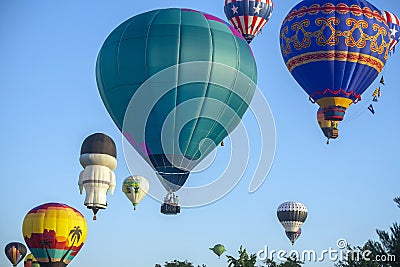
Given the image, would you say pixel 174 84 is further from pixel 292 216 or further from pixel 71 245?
pixel 292 216

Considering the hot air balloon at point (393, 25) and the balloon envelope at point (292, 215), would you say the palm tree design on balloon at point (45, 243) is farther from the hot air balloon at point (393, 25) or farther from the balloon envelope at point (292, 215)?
the hot air balloon at point (393, 25)

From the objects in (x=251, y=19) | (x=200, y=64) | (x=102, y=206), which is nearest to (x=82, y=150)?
(x=102, y=206)

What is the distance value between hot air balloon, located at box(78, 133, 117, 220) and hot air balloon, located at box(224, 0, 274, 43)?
873 centimetres

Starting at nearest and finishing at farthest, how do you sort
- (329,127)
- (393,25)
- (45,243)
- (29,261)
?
(329,127)
(393,25)
(45,243)
(29,261)

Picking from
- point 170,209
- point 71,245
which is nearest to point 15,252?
point 71,245

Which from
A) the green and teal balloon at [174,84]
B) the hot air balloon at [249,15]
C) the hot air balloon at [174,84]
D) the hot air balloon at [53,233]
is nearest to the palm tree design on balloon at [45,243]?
the hot air balloon at [53,233]

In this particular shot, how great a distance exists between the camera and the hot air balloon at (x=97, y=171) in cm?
4459

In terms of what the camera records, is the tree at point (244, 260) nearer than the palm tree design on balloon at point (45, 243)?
Yes

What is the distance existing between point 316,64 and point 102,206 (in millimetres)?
14710

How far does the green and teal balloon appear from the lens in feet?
111

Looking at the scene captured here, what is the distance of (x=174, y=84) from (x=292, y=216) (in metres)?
18.9

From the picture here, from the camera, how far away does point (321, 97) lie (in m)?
35.6

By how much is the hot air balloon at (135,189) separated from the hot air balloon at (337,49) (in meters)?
15.9

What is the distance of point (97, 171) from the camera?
146 feet
